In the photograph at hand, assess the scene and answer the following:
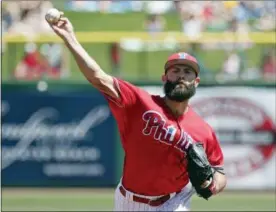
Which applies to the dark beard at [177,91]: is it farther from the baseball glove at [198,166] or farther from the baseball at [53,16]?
the baseball at [53,16]

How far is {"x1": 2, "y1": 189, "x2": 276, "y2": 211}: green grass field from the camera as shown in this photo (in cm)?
1102

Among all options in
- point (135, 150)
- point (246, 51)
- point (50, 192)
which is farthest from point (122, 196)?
point (246, 51)

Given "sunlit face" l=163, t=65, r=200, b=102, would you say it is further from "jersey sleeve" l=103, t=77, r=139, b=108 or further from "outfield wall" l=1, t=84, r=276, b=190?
"outfield wall" l=1, t=84, r=276, b=190

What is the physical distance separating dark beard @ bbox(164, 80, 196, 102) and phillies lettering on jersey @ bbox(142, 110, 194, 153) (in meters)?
0.20

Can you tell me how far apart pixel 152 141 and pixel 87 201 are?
19.1 ft

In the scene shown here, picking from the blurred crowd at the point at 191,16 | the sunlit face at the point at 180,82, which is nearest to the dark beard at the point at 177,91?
the sunlit face at the point at 180,82

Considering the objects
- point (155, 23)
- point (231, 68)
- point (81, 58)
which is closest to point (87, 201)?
point (231, 68)

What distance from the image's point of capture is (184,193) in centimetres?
630

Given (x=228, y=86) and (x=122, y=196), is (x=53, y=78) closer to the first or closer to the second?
(x=228, y=86)

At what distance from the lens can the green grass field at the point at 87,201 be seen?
36.2ft

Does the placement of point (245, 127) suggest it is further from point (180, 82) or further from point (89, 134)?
point (180, 82)

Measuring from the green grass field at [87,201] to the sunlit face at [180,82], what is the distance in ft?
16.9

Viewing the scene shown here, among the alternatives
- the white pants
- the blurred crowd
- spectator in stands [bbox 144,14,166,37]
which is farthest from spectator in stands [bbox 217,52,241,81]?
the white pants

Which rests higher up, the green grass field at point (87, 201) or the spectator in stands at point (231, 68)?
the spectator in stands at point (231, 68)
